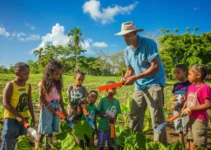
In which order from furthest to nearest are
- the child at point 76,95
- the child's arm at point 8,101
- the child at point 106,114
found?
the child at point 76,95, the child at point 106,114, the child's arm at point 8,101

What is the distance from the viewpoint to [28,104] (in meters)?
2.82

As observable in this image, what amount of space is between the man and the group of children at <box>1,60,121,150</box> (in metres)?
0.36

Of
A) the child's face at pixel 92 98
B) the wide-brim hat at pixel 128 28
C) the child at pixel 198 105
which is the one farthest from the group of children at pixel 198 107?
the child's face at pixel 92 98

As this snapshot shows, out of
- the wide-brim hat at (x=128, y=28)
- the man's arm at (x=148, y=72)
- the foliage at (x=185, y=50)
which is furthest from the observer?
the foliage at (x=185, y=50)

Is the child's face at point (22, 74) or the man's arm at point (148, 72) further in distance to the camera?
the man's arm at point (148, 72)

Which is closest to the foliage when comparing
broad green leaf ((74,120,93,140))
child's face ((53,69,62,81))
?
child's face ((53,69,62,81))

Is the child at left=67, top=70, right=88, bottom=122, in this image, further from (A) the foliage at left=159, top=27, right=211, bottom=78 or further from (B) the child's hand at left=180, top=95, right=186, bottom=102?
(A) the foliage at left=159, top=27, right=211, bottom=78

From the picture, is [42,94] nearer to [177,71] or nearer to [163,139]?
[163,139]

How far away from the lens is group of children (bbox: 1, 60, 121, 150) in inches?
101

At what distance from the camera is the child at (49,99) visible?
289 cm

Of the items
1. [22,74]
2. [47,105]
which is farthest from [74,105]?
[22,74]

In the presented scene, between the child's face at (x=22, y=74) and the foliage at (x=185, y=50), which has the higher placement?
the foliage at (x=185, y=50)

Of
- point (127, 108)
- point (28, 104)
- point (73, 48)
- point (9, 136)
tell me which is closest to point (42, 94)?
point (28, 104)

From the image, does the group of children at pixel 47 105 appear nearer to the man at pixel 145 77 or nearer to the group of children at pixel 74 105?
the group of children at pixel 74 105
